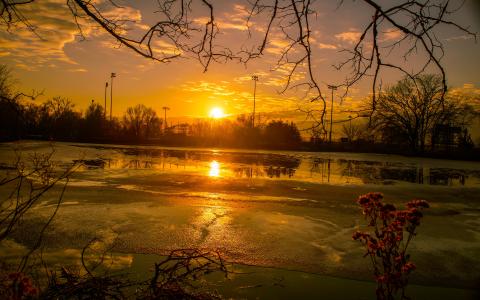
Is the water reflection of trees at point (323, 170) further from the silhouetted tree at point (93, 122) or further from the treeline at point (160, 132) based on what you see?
the silhouetted tree at point (93, 122)

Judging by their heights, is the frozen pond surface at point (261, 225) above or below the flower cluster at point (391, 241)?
below

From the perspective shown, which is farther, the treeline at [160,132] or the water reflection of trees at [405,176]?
the treeline at [160,132]

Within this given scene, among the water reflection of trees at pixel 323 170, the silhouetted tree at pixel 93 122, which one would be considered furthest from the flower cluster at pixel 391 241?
the silhouetted tree at pixel 93 122

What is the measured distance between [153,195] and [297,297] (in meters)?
7.77

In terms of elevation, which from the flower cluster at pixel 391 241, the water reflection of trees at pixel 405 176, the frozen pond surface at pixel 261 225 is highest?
the flower cluster at pixel 391 241

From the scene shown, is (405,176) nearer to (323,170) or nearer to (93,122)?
(323,170)

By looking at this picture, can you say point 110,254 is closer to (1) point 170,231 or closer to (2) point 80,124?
(1) point 170,231

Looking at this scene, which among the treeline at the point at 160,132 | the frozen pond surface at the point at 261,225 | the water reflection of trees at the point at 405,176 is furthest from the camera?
the treeline at the point at 160,132

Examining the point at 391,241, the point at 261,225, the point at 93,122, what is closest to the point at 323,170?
the point at 261,225

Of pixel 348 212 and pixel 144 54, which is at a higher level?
pixel 144 54

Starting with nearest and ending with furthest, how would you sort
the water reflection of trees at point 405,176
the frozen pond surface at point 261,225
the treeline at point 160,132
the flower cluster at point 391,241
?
the flower cluster at point 391,241 < the frozen pond surface at point 261,225 < the water reflection of trees at point 405,176 < the treeline at point 160,132

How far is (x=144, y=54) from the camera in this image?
293 centimetres

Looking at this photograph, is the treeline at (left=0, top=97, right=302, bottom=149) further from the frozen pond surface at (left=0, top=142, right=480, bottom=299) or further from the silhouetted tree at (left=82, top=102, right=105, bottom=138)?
the frozen pond surface at (left=0, top=142, right=480, bottom=299)

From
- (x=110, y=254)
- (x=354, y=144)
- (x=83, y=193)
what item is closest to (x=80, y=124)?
(x=354, y=144)
